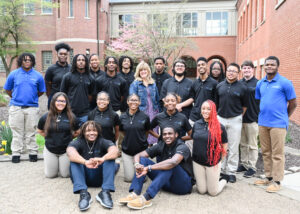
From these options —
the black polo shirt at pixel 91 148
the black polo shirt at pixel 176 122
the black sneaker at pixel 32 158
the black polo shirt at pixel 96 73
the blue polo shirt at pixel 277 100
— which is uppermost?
Result: the black polo shirt at pixel 96 73

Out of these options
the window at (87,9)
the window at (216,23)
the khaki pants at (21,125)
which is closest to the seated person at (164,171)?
the khaki pants at (21,125)

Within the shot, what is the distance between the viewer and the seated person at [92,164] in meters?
4.29

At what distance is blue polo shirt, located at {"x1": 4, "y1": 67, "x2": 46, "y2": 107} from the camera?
6109mm

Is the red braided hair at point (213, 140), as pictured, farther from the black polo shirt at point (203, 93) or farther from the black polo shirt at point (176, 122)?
the black polo shirt at point (203, 93)

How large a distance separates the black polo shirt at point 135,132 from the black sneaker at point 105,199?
104cm

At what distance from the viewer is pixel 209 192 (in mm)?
4656

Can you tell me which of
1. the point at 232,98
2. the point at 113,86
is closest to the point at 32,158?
the point at 113,86

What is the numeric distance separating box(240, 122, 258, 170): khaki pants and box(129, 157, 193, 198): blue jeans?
1552mm

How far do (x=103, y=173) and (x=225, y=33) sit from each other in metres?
27.9

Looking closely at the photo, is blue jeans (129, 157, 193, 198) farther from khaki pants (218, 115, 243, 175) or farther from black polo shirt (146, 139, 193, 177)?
khaki pants (218, 115, 243, 175)

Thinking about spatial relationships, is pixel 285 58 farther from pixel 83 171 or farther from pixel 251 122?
pixel 83 171

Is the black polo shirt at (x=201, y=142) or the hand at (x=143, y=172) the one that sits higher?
the black polo shirt at (x=201, y=142)

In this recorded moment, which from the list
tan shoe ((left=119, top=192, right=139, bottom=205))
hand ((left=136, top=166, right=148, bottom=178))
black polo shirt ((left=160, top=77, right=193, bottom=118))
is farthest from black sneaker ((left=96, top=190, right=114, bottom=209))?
black polo shirt ((left=160, top=77, right=193, bottom=118))

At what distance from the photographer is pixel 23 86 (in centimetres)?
611
